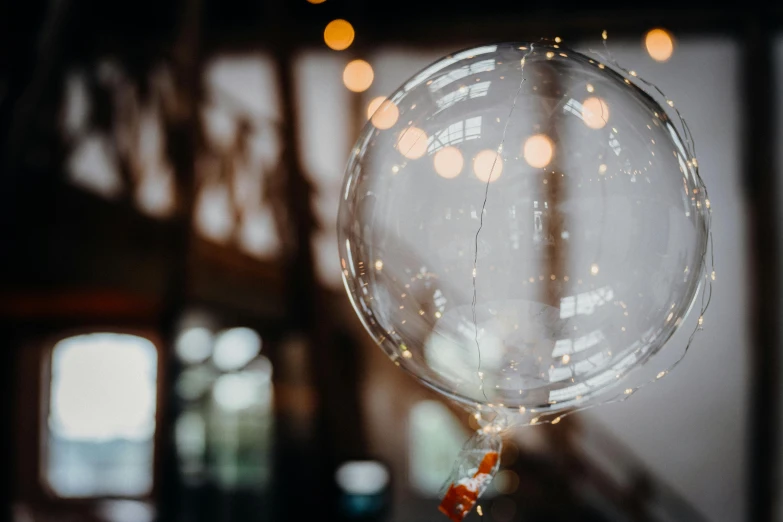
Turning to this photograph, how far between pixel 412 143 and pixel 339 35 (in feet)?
8.56

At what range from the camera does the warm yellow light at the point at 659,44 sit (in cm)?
296

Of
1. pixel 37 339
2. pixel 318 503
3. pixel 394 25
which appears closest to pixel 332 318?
pixel 318 503

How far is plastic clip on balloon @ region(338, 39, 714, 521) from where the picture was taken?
24.2 inches

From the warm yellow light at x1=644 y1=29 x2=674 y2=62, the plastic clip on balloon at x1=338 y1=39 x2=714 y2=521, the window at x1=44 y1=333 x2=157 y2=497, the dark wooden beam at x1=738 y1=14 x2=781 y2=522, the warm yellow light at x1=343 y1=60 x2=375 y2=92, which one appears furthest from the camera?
the window at x1=44 y1=333 x2=157 y2=497

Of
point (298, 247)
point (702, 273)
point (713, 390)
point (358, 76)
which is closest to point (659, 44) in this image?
point (358, 76)

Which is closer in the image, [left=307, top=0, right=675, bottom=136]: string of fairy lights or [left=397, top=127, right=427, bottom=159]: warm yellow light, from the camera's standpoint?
[left=397, top=127, right=427, bottom=159]: warm yellow light

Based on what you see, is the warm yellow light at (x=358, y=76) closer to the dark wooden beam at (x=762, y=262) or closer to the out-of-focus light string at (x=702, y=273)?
the dark wooden beam at (x=762, y=262)

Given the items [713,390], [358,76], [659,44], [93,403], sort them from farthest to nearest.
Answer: [93,403], [358,76], [659,44], [713,390]

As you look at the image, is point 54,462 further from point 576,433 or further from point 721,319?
point 721,319

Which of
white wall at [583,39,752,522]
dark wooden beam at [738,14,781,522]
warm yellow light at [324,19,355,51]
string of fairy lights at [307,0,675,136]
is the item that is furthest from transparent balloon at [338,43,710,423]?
warm yellow light at [324,19,355,51]

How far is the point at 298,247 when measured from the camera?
3.04 m

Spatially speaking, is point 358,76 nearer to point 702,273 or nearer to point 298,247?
point 298,247

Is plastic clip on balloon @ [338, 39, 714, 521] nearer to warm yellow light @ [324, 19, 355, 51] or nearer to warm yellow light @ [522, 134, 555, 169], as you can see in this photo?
warm yellow light @ [522, 134, 555, 169]

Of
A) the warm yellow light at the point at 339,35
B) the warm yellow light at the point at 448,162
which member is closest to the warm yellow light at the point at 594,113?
the warm yellow light at the point at 448,162
